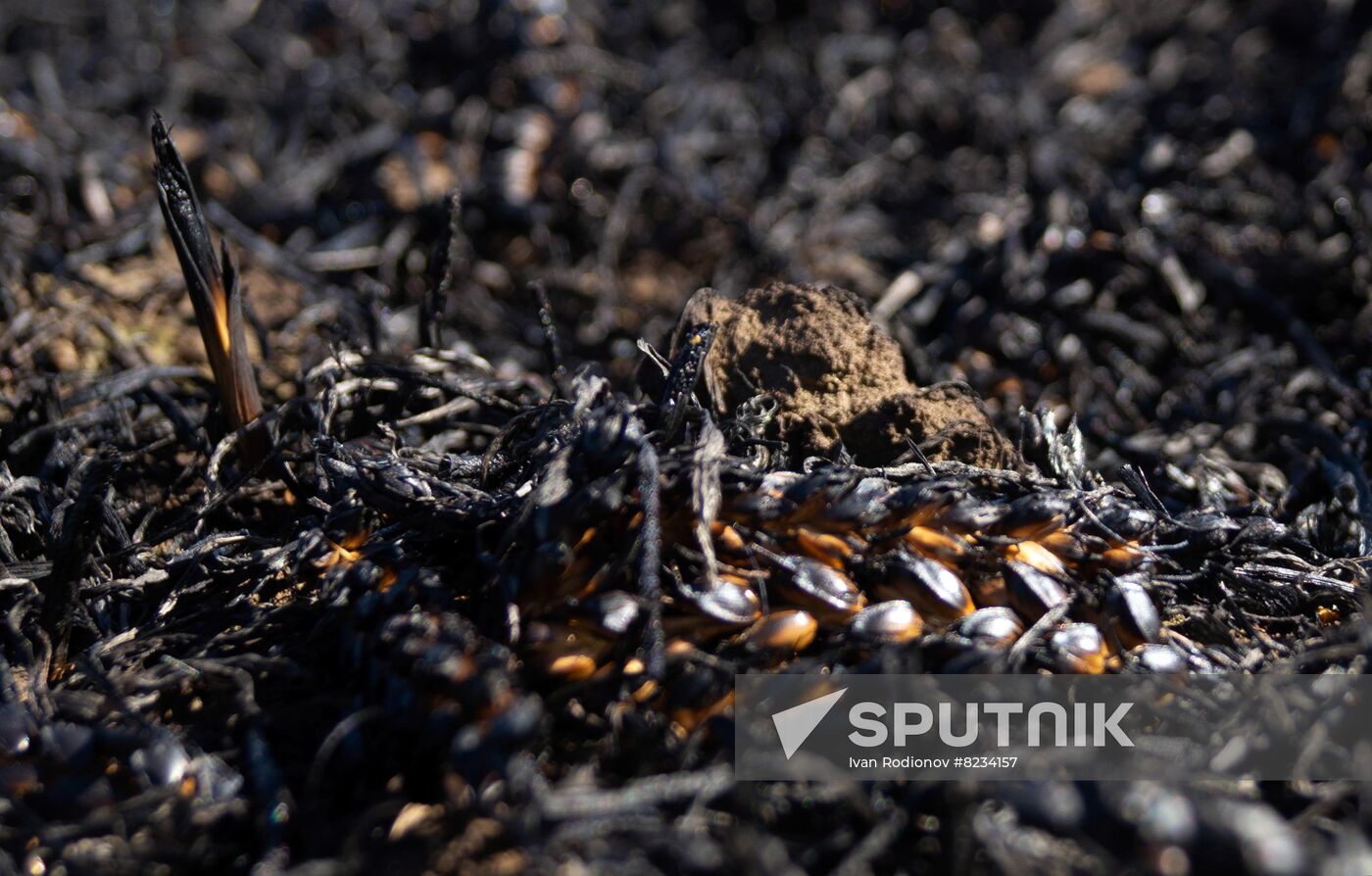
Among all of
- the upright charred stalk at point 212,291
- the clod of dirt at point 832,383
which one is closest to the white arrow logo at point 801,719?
the clod of dirt at point 832,383

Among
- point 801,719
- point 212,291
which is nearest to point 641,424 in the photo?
point 801,719

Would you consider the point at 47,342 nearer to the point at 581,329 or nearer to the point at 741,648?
the point at 581,329

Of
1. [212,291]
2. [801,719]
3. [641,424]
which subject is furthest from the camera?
[212,291]

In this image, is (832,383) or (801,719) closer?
(801,719)

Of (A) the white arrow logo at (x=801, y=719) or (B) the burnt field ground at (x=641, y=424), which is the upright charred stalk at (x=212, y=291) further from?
(A) the white arrow logo at (x=801, y=719)

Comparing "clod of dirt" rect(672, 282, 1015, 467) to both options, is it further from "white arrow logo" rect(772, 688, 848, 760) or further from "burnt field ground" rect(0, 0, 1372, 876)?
"white arrow logo" rect(772, 688, 848, 760)

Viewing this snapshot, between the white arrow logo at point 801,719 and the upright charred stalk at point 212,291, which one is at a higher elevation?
the upright charred stalk at point 212,291

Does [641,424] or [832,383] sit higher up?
[832,383]

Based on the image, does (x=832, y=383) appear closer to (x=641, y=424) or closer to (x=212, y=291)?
(x=641, y=424)
